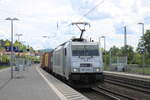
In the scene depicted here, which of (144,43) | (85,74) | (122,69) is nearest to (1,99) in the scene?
(85,74)

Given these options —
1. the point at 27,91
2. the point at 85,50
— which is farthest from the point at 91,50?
the point at 27,91

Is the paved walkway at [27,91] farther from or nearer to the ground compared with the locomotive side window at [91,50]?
nearer to the ground

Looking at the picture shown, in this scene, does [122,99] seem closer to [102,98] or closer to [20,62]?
[102,98]

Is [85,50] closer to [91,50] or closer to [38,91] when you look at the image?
[91,50]

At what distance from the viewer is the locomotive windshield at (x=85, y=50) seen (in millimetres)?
21312

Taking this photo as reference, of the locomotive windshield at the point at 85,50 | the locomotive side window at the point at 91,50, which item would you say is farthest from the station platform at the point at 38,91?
the locomotive side window at the point at 91,50

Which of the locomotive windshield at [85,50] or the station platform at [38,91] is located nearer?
the station platform at [38,91]

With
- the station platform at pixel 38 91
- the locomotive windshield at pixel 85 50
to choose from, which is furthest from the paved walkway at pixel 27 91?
the locomotive windshield at pixel 85 50

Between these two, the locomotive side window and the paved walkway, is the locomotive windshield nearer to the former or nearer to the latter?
the locomotive side window

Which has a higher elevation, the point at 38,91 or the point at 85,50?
the point at 85,50

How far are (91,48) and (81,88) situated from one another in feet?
9.93

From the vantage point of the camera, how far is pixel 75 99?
48.0 ft

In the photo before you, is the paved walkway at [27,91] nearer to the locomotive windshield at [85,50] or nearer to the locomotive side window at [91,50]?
the locomotive windshield at [85,50]

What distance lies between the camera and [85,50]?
70.6 ft
